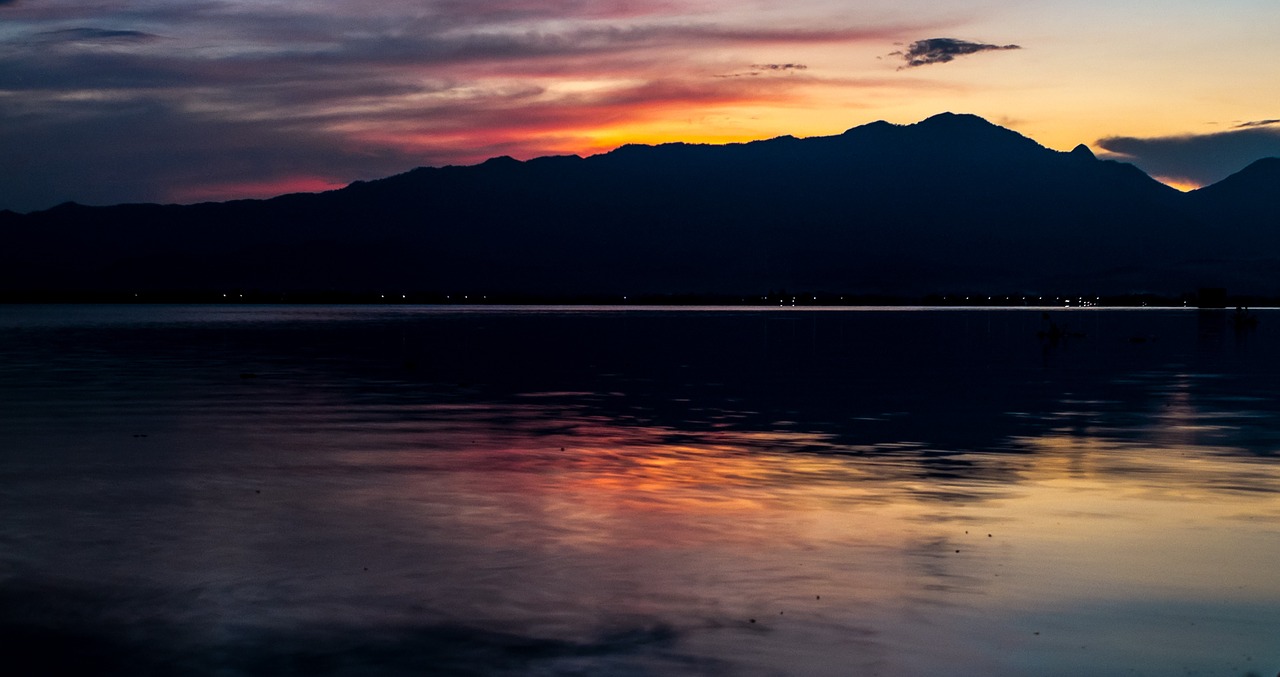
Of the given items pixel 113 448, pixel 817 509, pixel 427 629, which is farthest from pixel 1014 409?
pixel 427 629

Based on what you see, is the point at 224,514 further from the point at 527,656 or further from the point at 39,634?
the point at 527,656

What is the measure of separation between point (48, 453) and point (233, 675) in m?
16.3

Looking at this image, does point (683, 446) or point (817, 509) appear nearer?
point (817, 509)

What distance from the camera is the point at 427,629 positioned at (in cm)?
1300

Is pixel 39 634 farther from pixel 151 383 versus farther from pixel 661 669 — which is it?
pixel 151 383

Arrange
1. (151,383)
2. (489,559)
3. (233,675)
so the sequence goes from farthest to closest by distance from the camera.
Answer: (151,383), (489,559), (233,675)

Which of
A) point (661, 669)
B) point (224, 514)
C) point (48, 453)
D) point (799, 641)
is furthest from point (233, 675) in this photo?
point (48, 453)

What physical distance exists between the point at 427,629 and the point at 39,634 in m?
3.27

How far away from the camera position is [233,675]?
11.6 m

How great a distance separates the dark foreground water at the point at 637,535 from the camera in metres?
12.5

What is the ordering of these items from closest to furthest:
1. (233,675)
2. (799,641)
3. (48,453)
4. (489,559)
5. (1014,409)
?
(233,675) < (799,641) < (489,559) < (48,453) < (1014,409)

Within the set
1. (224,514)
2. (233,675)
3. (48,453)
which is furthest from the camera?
(48,453)

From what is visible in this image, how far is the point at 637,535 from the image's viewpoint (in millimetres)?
17750

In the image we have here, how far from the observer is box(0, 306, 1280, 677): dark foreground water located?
12.5 meters
